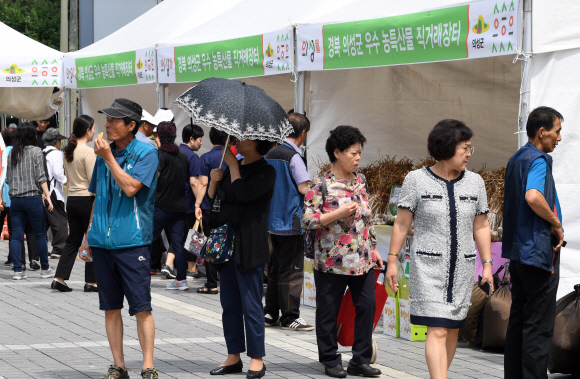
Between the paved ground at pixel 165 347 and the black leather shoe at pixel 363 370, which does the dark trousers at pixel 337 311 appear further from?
the paved ground at pixel 165 347

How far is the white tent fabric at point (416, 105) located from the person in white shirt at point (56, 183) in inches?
160

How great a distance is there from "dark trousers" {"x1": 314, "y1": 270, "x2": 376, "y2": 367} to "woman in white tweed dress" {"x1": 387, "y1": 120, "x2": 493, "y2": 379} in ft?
2.67

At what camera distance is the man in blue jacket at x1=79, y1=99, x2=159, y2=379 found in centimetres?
519

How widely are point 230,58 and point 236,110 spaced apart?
4653mm

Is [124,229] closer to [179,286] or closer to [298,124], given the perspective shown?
[298,124]

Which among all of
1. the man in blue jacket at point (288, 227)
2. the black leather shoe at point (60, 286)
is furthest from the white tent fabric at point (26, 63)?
the man in blue jacket at point (288, 227)

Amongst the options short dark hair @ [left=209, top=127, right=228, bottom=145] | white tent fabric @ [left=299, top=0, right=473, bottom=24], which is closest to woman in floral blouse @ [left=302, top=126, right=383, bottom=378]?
white tent fabric @ [left=299, top=0, right=473, bottom=24]

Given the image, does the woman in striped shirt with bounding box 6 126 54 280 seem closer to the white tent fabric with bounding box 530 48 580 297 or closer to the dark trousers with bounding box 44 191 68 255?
the dark trousers with bounding box 44 191 68 255

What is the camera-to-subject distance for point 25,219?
1044cm

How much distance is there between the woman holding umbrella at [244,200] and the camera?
209 inches

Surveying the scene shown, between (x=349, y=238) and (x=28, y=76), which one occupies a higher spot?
(x=28, y=76)

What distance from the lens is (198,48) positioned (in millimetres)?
10406

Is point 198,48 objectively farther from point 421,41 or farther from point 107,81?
point 421,41

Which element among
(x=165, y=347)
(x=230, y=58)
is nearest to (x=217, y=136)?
(x=230, y=58)
